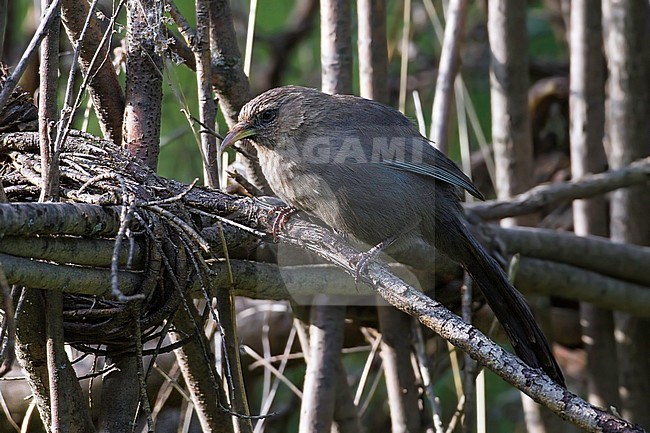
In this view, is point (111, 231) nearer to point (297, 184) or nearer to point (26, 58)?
point (26, 58)

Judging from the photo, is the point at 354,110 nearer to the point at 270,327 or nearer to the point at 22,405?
the point at 270,327

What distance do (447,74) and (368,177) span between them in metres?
1.18

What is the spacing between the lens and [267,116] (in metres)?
3.28

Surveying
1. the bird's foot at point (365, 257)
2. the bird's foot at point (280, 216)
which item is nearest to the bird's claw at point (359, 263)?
the bird's foot at point (365, 257)

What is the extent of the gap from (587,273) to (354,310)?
1.23 metres

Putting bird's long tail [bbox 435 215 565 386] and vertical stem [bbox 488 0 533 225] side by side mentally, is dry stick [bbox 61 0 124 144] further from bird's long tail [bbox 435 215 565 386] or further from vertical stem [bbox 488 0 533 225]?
vertical stem [bbox 488 0 533 225]

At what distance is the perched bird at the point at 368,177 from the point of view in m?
3.02

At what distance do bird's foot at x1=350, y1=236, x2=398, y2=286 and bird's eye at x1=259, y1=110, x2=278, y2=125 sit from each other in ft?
2.22

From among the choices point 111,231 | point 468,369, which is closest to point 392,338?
point 468,369

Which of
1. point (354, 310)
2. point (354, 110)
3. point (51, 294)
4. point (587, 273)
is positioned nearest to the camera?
point (51, 294)

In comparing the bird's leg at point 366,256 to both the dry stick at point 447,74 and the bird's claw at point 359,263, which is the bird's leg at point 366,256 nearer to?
the bird's claw at point 359,263

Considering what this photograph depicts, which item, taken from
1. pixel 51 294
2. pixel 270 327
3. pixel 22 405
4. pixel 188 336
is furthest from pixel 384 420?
pixel 51 294

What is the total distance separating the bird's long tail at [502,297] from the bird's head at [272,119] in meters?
0.72

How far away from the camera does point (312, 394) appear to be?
340 centimetres
